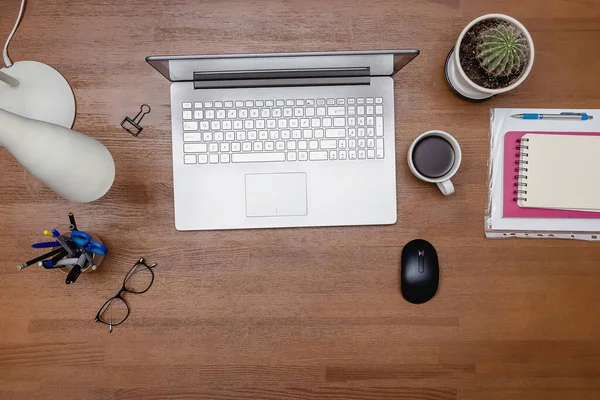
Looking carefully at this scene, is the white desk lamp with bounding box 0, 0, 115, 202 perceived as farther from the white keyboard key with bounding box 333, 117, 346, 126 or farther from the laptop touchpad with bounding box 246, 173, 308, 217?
the white keyboard key with bounding box 333, 117, 346, 126

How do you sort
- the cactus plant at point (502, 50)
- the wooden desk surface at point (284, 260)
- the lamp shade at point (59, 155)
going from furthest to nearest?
the wooden desk surface at point (284, 260) < the cactus plant at point (502, 50) < the lamp shade at point (59, 155)

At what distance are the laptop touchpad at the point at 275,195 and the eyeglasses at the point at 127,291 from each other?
7.8 inches

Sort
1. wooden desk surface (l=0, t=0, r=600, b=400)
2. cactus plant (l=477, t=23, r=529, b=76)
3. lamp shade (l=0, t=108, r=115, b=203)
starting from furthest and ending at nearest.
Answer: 1. wooden desk surface (l=0, t=0, r=600, b=400)
2. cactus plant (l=477, t=23, r=529, b=76)
3. lamp shade (l=0, t=108, r=115, b=203)

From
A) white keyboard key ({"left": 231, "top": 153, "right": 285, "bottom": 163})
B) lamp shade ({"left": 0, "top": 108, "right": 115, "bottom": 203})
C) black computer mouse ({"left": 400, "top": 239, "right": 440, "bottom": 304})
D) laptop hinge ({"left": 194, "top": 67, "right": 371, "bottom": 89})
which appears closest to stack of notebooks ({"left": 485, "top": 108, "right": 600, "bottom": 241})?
black computer mouse ({"left": 400, "top": 239, "right": 440, "bottom": 304})

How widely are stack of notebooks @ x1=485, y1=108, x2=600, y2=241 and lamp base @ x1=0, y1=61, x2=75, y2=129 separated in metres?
0.71

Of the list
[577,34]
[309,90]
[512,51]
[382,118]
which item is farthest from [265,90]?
[577,34]

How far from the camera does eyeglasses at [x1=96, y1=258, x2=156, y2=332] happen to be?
31.0 inches

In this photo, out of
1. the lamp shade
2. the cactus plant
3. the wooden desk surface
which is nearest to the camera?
the lamp shade

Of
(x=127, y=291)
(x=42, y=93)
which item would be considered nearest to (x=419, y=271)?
(x=127, y=291)

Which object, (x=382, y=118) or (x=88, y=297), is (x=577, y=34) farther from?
(x=88, y=297)

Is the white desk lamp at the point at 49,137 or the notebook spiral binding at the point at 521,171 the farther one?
the notebook spiral binding at the point at 521,171

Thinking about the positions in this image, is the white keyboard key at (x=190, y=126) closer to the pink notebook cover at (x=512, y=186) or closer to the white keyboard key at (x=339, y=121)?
the white keyboard key at (x=339, y=121)

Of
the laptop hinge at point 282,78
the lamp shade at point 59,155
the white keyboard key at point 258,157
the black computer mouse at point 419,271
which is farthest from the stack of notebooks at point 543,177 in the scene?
the lamp shade at point 59,155

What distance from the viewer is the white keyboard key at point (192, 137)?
0.77 meters
